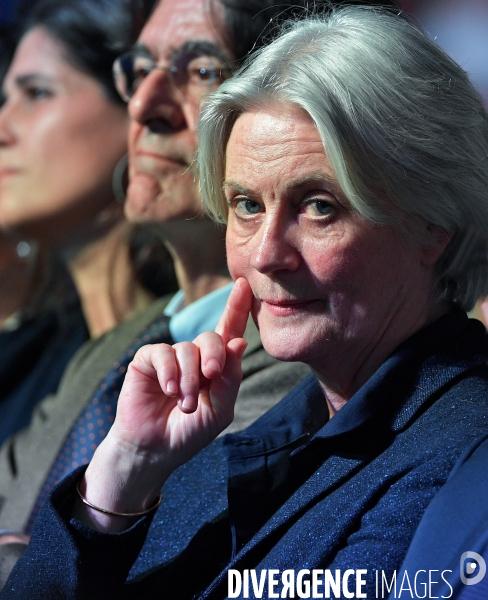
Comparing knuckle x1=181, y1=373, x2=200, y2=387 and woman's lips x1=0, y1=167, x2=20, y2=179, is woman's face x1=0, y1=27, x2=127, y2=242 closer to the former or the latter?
woman's lips x1=0, y1=167, x2=20, y2=179

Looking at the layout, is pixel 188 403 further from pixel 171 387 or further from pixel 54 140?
pixel 54 140

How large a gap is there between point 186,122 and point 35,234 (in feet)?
4.00

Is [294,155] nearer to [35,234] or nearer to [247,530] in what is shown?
[247,530]

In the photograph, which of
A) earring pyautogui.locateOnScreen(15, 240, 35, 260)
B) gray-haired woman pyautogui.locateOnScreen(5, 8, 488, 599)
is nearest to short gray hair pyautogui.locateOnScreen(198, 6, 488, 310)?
gray-haired woman pyautogui.locateOnScreen(5, 8, 488, 599)

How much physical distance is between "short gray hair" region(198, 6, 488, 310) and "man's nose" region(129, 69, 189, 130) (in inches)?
34.7

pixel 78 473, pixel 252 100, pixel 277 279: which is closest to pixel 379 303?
pixel 277 279

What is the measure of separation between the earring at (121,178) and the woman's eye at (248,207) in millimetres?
1546

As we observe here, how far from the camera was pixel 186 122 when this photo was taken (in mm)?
2527

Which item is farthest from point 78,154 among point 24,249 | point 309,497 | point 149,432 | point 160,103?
point 309,497

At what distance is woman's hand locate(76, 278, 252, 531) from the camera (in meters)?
1.63

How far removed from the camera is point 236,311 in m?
1.70

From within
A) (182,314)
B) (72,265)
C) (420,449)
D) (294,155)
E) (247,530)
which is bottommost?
(72,265)

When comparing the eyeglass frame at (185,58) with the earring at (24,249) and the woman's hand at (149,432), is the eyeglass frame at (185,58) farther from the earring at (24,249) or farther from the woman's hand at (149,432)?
the earring at (24,249)

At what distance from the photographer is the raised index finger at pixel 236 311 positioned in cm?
169
